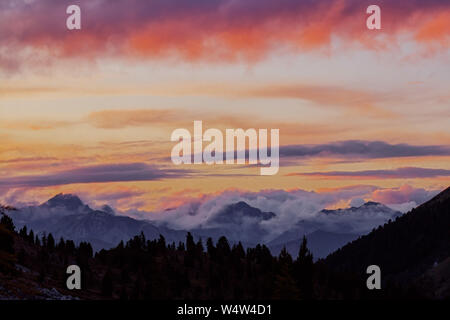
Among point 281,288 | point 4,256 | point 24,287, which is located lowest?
point 281,288
